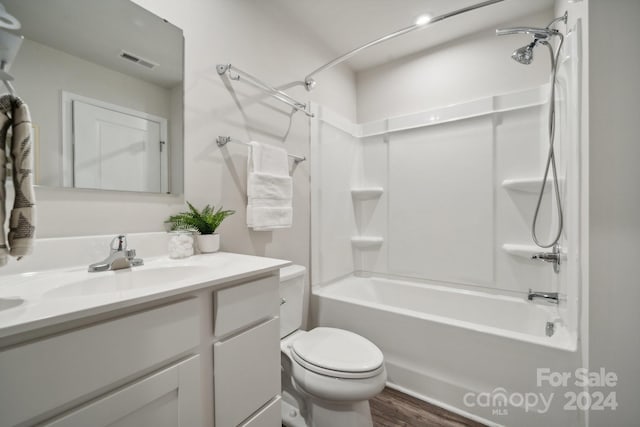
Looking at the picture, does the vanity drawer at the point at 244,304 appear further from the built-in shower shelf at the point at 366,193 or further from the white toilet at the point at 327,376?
the built-in shower shelf at the point at 366,193

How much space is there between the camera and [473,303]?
193cm

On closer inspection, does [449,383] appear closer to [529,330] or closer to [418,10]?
[529,330]

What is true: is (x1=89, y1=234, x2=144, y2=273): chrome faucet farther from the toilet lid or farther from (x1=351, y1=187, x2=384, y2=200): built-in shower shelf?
(x1=351, y1=187, x2=384, y2=200): built-in shower shelf

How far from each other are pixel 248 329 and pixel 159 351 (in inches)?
11.8

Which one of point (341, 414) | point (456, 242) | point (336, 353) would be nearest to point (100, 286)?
point (336, 353)

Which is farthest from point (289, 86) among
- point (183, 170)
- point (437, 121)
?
point (437, 121)

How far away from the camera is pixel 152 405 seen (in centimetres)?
64

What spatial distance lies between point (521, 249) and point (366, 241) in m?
1.15

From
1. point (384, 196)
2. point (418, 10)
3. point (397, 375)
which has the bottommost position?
point (397, 375)

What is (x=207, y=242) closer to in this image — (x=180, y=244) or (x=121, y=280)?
(x=180, y=244)

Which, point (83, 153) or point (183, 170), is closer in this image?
point (83, 153)

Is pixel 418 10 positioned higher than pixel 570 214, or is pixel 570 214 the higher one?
pixel 418 10

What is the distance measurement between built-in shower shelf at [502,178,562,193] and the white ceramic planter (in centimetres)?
196

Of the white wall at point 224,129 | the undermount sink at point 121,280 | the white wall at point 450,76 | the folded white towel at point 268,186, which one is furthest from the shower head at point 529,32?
the undermount sink at point 121,280
